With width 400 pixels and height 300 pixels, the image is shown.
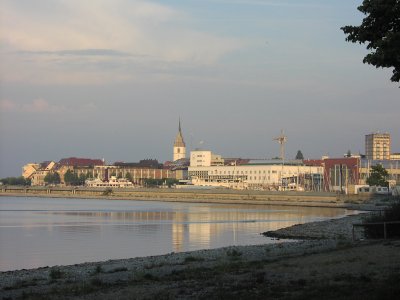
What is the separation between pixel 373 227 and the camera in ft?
87.4

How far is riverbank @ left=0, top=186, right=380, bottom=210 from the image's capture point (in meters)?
117

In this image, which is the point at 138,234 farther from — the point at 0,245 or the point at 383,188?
the point at 383,188

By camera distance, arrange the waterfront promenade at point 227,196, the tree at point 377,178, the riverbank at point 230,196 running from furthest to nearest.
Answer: the tree at point 377,178, the waterfront promenade at point 227,196, the riverbank at point 230,196

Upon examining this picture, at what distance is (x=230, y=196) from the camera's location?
150 metres

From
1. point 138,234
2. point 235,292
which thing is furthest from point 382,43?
point 138,234

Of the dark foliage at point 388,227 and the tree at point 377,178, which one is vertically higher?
the tree at point 377,178

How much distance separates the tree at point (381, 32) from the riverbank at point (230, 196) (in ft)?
261

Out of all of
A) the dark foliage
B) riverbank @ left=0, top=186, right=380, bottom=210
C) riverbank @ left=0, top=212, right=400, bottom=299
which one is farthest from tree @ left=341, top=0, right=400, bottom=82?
riverbank @ left=0, top=186, right=380, bottom=210

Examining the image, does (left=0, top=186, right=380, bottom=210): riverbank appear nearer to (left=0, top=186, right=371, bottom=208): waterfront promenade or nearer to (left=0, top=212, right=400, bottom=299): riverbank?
(left=0, top=186, right=371, bottom=208): waterfront promenade

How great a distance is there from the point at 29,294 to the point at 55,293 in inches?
26.3

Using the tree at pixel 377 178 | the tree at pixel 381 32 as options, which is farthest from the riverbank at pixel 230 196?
the tree at pixel 381 32

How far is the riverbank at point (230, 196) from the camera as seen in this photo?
11688 cm

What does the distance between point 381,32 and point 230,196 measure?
137 meters

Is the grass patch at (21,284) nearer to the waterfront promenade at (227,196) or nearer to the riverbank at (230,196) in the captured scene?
the riverbank at (230,196)
